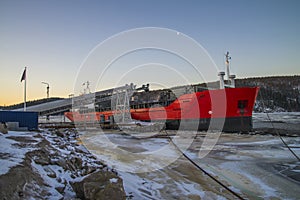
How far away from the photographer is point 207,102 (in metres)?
16.8

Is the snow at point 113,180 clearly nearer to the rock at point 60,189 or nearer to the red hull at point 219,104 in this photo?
the rock at point 60,189

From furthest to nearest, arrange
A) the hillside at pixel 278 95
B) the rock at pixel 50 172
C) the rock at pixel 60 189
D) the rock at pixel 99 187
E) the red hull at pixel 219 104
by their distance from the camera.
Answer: the hillside at pixel 278 95
the red hull at pixel 219 104
the rock at pixel 50 172
the rock at pixel 60 189
the rock at pixel 99 187

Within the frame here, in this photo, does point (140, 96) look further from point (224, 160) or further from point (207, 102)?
point (224, 160)

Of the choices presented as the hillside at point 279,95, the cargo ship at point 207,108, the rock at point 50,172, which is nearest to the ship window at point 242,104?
the cargo ship at point 207,108

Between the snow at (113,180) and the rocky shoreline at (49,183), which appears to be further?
the snow at (113,180)

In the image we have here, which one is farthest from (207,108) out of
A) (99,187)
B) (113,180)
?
(99,187)

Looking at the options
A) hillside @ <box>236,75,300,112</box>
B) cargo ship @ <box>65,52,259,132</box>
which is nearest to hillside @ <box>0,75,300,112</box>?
hillside @ <box>236,75,300,112</box>

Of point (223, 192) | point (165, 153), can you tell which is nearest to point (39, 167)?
point (223, 192)

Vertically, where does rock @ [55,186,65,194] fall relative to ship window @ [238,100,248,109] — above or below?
below

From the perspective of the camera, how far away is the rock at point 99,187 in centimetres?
342

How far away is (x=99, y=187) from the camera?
3510mm

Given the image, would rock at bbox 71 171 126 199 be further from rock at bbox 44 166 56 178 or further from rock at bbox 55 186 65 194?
rock at bbox 44 166 56 178

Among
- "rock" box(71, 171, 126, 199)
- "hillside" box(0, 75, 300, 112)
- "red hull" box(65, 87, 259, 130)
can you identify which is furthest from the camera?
"hillside" box(0, 75, 300, 112)

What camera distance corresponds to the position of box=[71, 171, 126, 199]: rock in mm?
3418
